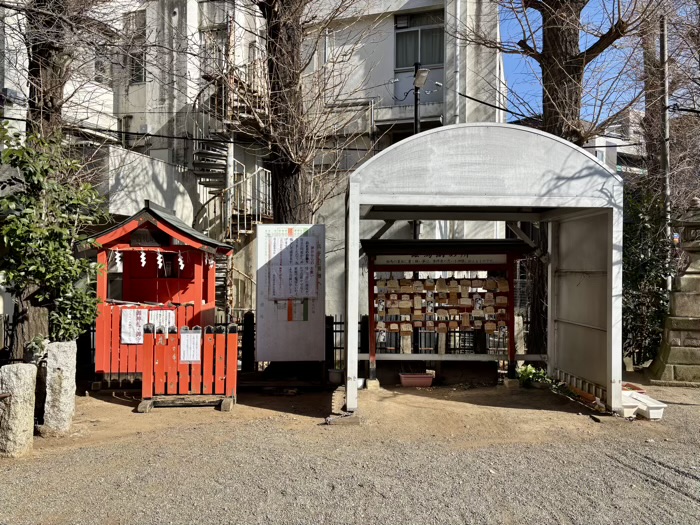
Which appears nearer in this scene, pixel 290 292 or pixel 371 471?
pixel 371 471

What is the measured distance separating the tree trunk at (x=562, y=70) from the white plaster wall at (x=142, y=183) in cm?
1028

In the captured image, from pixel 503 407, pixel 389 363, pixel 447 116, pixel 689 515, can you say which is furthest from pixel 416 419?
pixel 447 116

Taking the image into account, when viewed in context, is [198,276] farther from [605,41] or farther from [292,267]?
[605,41]

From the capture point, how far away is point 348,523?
14.2ft

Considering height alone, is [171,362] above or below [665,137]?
below

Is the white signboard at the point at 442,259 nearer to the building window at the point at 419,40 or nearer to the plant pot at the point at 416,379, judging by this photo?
the plant pot at the point at 416,379

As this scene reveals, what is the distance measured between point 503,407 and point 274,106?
6.77m

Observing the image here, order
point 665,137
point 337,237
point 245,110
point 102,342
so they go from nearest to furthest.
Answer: point 102,342 → point 665,137 → point 245,110 → point 337,237

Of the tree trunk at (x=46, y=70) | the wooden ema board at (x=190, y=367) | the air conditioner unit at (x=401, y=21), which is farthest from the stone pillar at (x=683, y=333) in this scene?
the tree trunk at (x=46, y=70)

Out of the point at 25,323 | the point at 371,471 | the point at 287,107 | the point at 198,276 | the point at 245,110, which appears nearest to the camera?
the point at 371,471

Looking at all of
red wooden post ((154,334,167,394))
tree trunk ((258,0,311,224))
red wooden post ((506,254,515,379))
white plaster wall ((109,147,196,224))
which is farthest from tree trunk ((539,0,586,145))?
white plaster wall ((109,147,196,224))

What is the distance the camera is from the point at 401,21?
655 inches

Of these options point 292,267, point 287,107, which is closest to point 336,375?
point 292,267

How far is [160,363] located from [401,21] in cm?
1275
